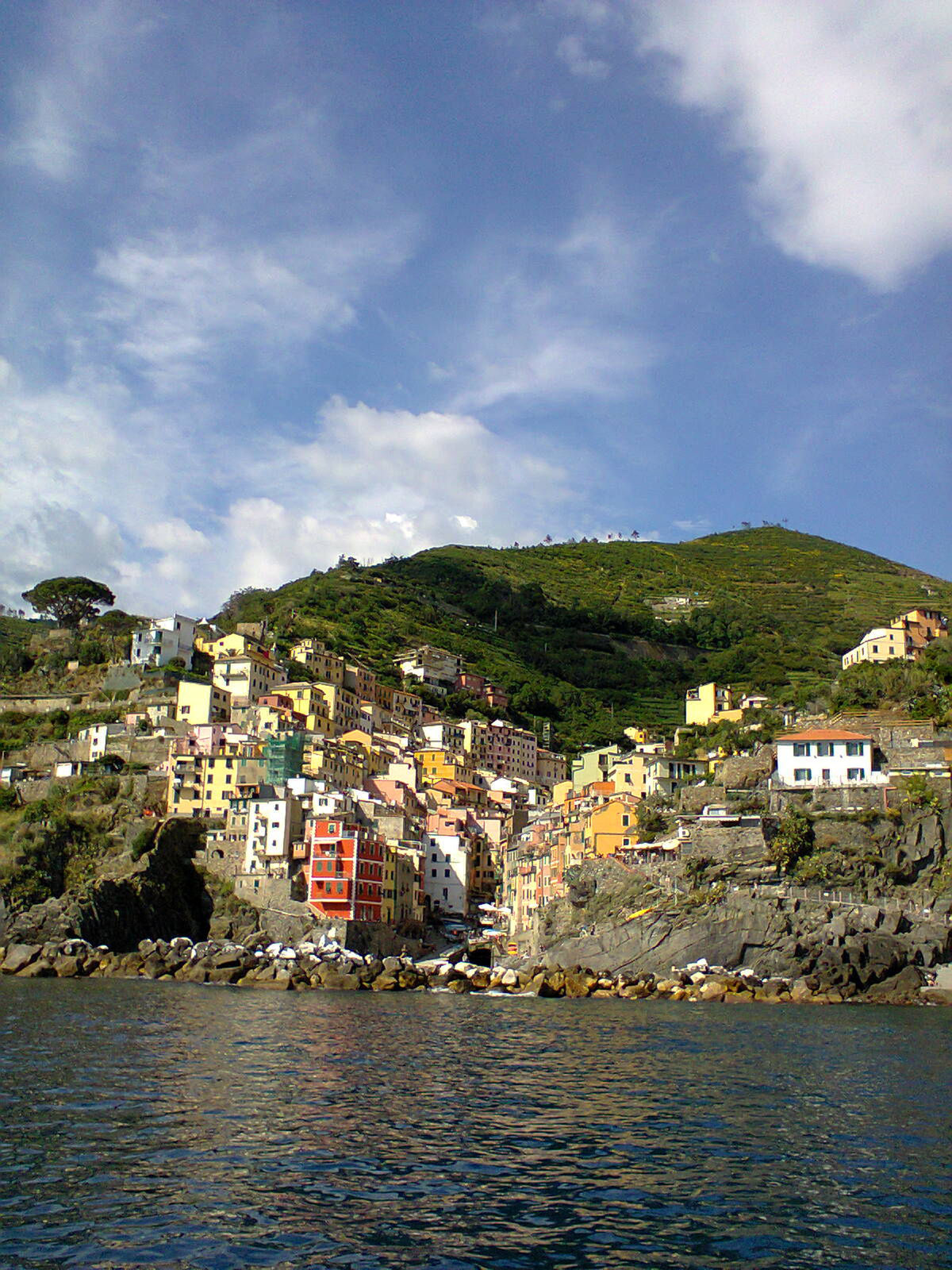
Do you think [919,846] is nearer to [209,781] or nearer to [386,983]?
[386,983]

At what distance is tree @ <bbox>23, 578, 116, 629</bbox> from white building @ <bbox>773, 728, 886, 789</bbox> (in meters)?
85.4

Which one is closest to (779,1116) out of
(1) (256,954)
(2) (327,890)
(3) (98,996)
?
(3) (98,996)

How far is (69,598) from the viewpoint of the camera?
403ft

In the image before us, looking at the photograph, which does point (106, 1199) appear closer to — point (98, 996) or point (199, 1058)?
point (199, 1058)

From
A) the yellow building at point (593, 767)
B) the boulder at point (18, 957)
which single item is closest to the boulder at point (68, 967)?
the boulder at point (18, 957)

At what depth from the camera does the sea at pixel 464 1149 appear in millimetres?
14227

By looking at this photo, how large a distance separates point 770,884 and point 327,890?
30.1 meters

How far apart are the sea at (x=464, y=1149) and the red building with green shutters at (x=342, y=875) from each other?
34.4 m

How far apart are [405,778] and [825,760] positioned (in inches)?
1716

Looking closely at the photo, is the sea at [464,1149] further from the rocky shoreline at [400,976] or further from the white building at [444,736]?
the white building at [444,736]

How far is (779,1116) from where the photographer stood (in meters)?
23.3

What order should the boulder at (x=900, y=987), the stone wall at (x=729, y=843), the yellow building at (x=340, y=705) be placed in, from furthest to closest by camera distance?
the yellow building at (x=340, y=705), the stone wall at (x=729, y=843), the boulder at (x=900, y=987)

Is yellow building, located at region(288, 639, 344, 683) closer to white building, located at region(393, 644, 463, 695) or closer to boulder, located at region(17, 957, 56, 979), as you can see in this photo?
white building, located at region(393, 644, 463, 695)

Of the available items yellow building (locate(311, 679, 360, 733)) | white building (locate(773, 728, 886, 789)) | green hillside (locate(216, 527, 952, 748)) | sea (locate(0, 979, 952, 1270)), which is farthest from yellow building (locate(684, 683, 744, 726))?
sea (locate(0, 979, 952, 1270))
